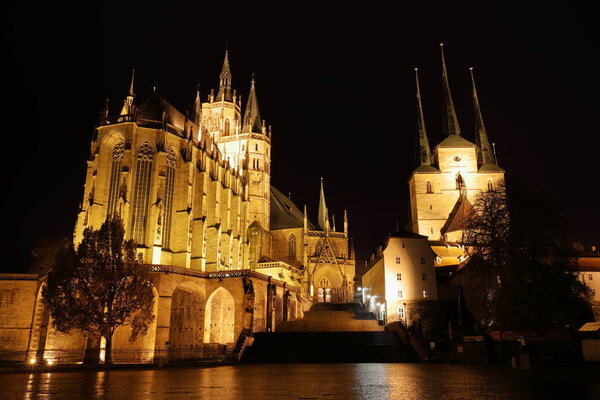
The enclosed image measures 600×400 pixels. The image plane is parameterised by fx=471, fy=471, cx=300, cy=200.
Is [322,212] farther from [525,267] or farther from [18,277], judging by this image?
[525,267]

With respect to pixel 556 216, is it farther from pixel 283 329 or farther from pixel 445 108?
pixel 445 108

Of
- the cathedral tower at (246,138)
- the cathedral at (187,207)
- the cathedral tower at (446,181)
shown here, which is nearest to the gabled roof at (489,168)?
the cathedral tower at (446,181)

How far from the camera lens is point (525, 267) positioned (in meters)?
25.7

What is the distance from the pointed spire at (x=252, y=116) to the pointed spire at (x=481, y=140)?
3279 cm

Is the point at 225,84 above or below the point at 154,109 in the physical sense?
above

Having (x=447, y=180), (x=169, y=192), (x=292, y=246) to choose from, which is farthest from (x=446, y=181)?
(x=169, y=192)

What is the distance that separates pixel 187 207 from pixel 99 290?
13.9 meters

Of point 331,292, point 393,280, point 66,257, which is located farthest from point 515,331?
point 331,292

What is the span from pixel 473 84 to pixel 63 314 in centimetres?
6808

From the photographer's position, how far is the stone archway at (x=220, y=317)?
37759mm

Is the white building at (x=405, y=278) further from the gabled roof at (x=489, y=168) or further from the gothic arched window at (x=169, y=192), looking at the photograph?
the gabled roof at (x=489, y=168)

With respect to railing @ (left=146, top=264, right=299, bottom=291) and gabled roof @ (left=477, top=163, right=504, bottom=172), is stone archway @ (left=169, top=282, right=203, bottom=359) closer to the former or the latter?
railing @ (left=146, top=264, right=299, bottom=291)

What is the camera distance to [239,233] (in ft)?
170

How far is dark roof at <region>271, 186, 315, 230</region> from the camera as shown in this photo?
2554 inches
